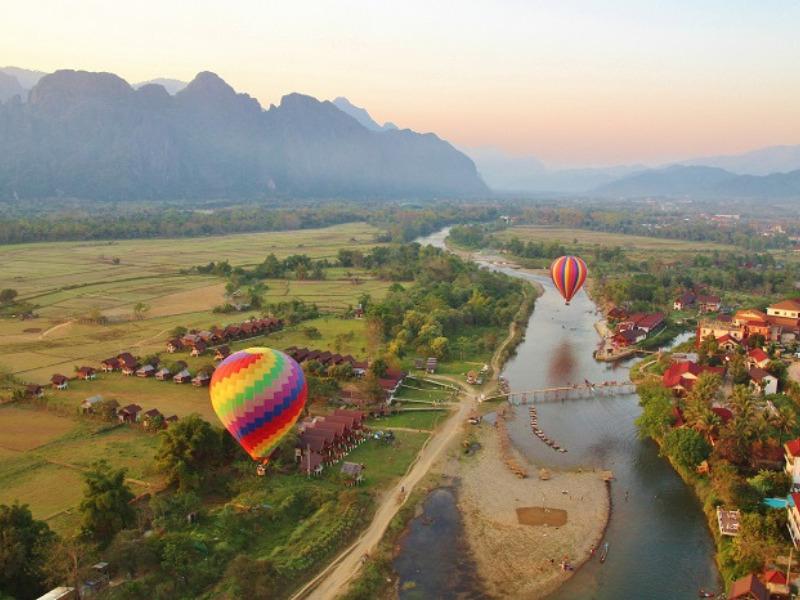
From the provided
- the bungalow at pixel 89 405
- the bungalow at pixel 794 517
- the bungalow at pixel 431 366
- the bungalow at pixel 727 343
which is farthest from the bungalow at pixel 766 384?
the bungalow at pixel 89 405

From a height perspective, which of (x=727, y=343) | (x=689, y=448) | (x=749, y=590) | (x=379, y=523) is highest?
(x=727, y=343)

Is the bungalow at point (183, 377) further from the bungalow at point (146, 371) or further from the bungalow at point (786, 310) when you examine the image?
the bungalow at point (786, 310)

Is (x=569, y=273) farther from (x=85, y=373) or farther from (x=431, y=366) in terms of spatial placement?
(x=85, y=373)

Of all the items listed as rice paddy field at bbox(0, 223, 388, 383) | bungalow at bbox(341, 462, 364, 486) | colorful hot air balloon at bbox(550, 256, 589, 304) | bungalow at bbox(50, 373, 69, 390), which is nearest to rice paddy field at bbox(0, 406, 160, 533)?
bungalow at bbox(50, 373, 69, 390)

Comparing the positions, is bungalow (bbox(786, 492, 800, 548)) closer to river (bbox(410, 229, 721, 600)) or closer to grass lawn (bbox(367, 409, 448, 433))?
river (bbox(410, 229, 721, 600))

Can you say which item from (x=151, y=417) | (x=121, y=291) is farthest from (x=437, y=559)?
(x=121, y=291)

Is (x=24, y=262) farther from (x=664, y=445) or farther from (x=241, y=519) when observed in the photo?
(x=664, y=445)
